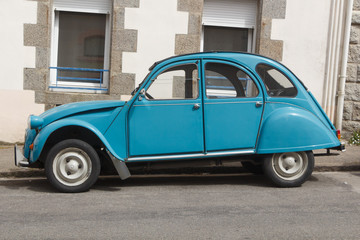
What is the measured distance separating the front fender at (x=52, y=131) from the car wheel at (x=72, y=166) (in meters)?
0.16

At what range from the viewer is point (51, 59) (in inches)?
404

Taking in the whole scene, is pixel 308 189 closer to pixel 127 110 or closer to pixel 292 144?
pixel 292 144

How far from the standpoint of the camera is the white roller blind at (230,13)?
10.4 metres

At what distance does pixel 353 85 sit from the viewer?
412 inches

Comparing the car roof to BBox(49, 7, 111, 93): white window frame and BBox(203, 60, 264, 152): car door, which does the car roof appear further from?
BBox(49, 7, 111, 93): white window frame

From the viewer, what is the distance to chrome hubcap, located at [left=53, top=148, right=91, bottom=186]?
6410 millimetres

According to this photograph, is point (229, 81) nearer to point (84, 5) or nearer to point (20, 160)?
point (20, 160)

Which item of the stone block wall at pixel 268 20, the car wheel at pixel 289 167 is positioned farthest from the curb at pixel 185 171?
the stone block wall at pixel 268 20

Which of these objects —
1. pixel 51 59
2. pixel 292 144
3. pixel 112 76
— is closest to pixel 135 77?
pixel 112 76

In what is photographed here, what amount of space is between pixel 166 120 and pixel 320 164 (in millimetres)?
3136

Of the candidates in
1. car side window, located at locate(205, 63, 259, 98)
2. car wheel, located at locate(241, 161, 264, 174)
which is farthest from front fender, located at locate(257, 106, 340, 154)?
car wheel, located at locate(241, 161, 264, 174)

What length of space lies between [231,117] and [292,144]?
2.93 ft

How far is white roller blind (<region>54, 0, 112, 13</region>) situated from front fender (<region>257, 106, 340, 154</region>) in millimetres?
4902

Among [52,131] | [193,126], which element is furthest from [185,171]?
[52,131]
